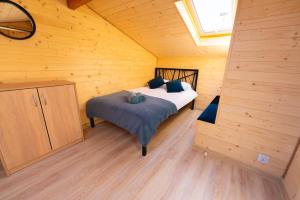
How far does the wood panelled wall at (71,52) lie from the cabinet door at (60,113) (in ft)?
1.54

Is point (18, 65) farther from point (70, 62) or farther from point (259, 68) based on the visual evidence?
point (259, 68)

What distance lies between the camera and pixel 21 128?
1566mm

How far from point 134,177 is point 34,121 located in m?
1.42

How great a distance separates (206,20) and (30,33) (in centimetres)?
294

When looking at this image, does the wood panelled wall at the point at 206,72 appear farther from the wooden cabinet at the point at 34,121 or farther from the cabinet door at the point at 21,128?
the cabinet door at the point at 21,128

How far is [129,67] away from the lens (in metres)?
3.45

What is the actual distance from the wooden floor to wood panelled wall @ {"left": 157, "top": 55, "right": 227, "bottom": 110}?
6.72ft

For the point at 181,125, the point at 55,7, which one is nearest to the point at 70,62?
the point at 55,7

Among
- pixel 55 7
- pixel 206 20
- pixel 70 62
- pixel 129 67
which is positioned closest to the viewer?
pixel 55 7

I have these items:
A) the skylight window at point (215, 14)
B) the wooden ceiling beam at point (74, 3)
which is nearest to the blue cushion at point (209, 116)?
the skylight window at point (215, 14)

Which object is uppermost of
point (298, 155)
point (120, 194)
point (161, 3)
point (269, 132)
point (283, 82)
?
point (161, 3)

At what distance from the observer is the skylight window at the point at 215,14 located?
7.41 ft

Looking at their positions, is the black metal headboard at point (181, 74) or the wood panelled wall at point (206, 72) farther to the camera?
the black metal headboard at point (181, 74)

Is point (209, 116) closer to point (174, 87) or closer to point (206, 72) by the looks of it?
point (174, 87)
